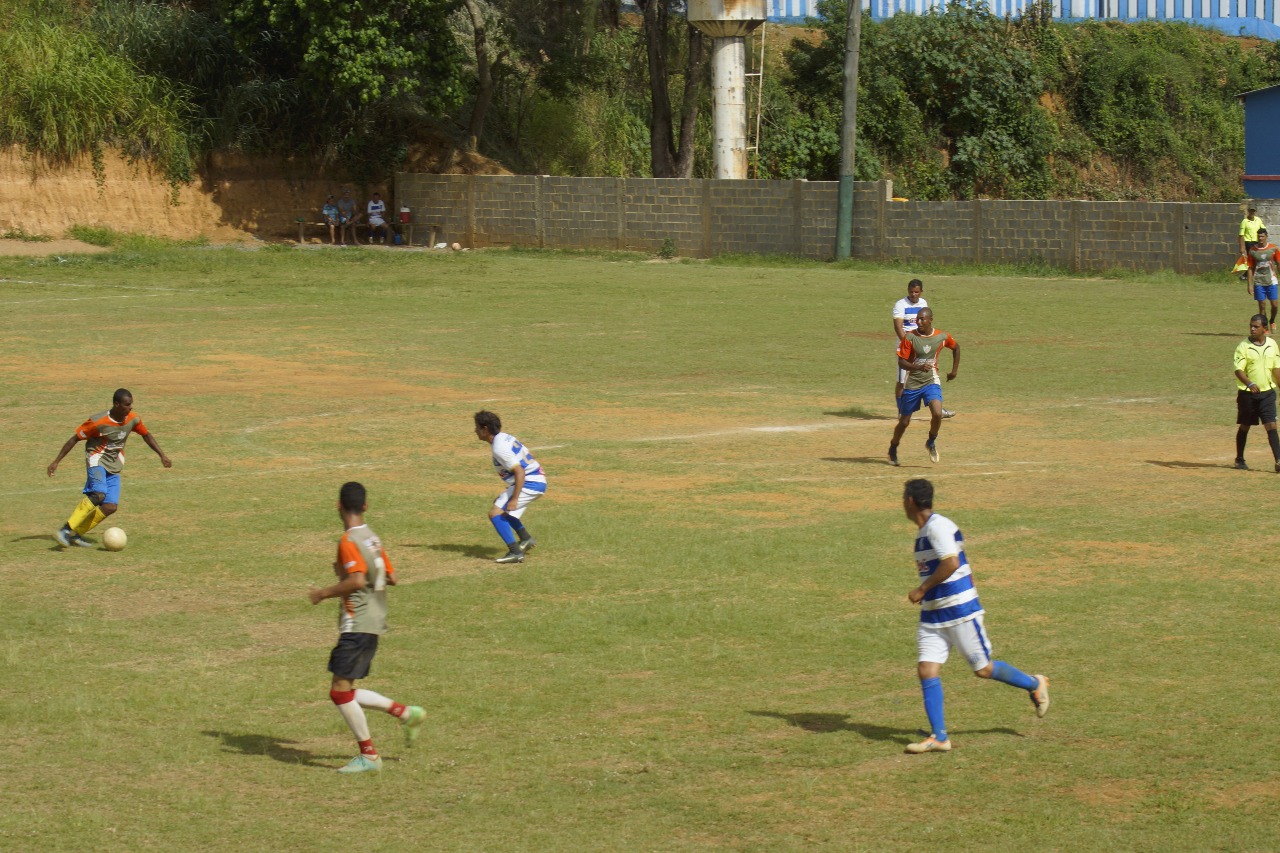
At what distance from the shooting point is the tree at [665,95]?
5050 cm

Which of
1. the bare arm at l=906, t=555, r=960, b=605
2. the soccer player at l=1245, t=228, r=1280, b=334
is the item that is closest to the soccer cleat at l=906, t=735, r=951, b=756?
the bare arm at l=906, t=555, r=960, b=605

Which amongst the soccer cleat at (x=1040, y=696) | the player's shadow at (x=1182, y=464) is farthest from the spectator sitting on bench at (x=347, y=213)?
the soccer cleat at (x=1040, y=696)

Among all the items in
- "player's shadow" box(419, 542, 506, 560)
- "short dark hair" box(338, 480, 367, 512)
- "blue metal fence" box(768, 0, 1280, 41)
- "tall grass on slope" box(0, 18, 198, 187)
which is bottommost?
"player's shadow" box(419, 542, 506, 560)

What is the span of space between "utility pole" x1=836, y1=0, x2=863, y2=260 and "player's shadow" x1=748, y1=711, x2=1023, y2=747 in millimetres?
33496

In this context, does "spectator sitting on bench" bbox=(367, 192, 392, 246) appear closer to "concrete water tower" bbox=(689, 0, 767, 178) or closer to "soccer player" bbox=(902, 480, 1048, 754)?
"concrete water tower" bbox=(689, 0, 767, 178)

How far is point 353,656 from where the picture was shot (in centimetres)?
886

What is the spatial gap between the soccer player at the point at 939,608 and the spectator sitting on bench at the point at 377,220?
136 feet

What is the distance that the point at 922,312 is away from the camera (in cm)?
1838

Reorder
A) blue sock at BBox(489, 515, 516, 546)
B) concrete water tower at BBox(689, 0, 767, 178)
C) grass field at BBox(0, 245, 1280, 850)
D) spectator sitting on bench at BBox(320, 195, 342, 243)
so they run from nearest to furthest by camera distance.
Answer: grass field at BBox(0, 245, 1280, 850) < blue sock at BBox(489, 515, 516, 546) < concrete water tower at BBox(689, 0, 767, 178) < spectator sitting on bench at BBox(320, 195, 342, 243)

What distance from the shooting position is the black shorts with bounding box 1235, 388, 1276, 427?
17.2 meters

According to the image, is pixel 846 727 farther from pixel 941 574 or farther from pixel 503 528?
pixel 503 528

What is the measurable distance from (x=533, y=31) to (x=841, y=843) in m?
46.7

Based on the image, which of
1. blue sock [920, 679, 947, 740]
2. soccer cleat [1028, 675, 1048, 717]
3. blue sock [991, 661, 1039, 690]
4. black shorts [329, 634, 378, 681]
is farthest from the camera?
soccer cleat [1028, 675, 1048, 717]

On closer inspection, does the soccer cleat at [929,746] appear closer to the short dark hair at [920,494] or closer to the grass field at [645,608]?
the grass field at [645,608]
